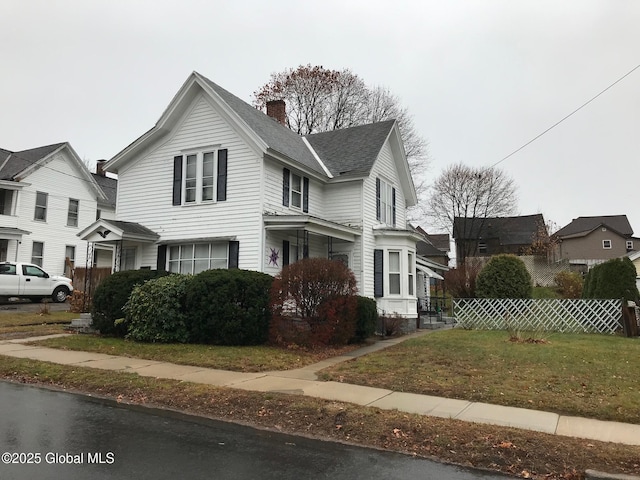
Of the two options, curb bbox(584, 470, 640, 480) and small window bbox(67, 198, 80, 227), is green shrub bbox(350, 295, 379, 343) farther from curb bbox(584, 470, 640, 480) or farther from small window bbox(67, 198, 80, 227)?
small window bbox(67, 198, 80, 227)

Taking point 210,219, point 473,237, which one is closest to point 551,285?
point 473,237

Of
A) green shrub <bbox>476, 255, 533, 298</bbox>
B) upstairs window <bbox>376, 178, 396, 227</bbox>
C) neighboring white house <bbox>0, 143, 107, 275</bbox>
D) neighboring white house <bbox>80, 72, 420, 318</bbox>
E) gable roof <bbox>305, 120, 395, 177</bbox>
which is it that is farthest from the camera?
neighboring white house <bbox>0, 143, 107, 275</bbox>

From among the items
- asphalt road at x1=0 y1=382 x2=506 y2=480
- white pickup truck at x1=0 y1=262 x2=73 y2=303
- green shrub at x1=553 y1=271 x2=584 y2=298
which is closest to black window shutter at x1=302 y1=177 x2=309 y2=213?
asphalt road at x1=0 y1=382 x2=506 y2=480

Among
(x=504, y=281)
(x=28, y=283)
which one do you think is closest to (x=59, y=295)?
(x=28, y=283)

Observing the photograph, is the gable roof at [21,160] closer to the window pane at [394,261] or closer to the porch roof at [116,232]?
the porch roof at [116,232]

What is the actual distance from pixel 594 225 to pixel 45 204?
57972 millimetres

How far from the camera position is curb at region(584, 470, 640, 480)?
4.43m

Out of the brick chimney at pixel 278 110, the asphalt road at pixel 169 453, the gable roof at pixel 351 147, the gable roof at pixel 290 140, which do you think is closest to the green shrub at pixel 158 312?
the gable roof at pixel 290 140

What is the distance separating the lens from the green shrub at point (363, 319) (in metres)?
14.0

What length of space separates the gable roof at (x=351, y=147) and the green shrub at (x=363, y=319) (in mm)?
6124

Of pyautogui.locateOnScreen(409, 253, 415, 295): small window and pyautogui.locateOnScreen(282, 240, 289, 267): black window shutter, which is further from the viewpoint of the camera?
pyautogui.locateOnScreen(409, 253, 415, 295): small window

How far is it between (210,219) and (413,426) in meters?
11.9

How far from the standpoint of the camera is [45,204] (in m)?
29.8

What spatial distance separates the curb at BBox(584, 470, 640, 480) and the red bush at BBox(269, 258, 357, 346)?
799cm
